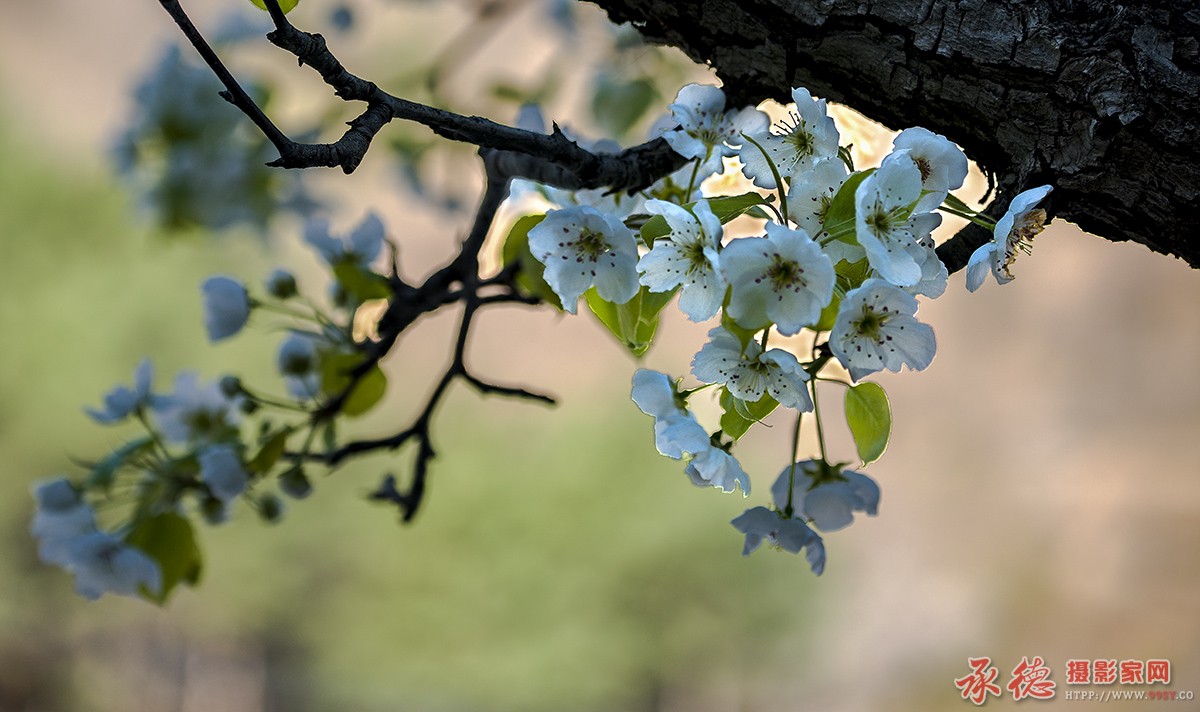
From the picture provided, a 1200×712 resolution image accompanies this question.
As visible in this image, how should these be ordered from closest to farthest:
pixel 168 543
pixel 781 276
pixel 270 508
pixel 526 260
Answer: pixel 781 276 → pixel 526 260 → pixel 168 543 → pixel 270 508

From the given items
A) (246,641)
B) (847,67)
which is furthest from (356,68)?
(246,641)

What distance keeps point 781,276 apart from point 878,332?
0.04 metres

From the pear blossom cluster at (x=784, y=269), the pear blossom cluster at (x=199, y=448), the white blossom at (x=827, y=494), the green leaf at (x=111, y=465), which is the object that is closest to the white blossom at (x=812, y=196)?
the pear blossom cluster at (x=784, y=269)

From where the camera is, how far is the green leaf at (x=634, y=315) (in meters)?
0.33

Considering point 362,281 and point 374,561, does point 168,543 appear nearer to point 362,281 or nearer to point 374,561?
point 362,281

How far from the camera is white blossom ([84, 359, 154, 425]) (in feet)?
1.93

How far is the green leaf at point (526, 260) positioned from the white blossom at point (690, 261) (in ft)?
0.31

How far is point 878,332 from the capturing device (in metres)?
0.29

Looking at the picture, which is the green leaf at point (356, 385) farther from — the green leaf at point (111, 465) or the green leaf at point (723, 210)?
the green leaf at point (723, 210)

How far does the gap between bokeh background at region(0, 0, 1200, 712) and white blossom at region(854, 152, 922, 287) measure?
267 centimetres

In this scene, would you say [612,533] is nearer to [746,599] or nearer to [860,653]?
[746,599]

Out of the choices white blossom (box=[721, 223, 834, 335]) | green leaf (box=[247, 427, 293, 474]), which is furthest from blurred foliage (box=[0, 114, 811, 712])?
white blossom (box=[721, 223, 834, 335])

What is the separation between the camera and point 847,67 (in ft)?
1.20

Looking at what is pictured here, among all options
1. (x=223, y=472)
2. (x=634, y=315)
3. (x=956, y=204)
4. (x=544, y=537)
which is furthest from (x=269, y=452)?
(x=544, y=537)
